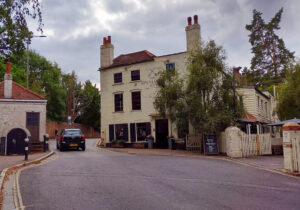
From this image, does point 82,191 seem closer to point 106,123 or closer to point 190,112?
point 190,112

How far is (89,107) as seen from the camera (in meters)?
52.6

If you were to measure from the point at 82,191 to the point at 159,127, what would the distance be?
18080mm

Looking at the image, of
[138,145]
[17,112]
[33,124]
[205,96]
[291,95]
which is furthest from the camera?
[138,145]

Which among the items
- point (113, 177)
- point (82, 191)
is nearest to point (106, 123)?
point (113, 177)

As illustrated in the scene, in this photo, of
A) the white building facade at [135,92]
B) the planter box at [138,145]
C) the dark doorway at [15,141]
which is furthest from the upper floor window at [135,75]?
the dark doorway at [15,141]

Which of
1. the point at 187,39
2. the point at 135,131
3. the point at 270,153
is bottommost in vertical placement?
the point at 270,153

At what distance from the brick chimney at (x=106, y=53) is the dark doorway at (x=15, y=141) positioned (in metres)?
11.5

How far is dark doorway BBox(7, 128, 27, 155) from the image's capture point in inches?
747

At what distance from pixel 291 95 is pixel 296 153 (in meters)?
16.3

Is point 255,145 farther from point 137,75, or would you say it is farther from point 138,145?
point 137,75

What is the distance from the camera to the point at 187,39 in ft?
79.0

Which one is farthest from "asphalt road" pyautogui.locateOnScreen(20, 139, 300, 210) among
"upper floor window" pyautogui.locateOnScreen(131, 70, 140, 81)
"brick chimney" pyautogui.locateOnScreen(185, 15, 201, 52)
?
"upper floor window" pyautogui.locateOnScreen(131, 70, 140, 81)

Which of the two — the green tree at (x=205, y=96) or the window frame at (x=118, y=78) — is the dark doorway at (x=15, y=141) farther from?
the window frame at (x=118, y=78)

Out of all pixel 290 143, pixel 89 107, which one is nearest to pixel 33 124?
pixel 290 143
